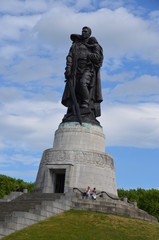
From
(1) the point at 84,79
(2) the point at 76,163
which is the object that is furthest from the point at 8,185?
(1) the point at 84,79

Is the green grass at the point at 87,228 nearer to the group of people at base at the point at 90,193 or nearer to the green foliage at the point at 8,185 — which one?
the group of people at base at the point at 90,193

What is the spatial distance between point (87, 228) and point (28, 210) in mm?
4209

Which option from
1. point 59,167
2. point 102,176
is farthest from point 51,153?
point 102,176

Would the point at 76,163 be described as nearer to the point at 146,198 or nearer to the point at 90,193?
the point at 90,193

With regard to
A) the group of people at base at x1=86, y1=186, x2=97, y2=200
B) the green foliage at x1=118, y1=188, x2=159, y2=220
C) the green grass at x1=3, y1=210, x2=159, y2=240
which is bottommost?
the green grass at x1=3, y1=210, x2=159, y2=240

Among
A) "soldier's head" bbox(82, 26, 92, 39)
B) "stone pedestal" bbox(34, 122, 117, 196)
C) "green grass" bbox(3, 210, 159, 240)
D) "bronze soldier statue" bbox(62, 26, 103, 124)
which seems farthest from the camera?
"soldier's head" bbox(82, 26, 92, 39)

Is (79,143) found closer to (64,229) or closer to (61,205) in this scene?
(61,205)

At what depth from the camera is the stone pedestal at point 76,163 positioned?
34688mm

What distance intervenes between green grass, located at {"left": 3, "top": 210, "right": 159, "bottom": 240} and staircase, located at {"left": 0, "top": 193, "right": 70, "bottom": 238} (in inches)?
16.8

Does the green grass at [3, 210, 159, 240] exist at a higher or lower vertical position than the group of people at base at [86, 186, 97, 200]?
lower

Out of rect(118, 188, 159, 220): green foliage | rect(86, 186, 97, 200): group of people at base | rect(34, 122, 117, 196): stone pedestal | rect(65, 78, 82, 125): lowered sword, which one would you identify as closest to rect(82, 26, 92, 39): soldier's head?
rect(65, 78, 82, 125): lowered sword

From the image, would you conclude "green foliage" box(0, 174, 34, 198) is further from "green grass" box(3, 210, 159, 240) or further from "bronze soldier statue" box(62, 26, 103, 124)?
"green grass" box(3, 210, 159, 240)

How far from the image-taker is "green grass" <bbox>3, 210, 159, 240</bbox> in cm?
2327

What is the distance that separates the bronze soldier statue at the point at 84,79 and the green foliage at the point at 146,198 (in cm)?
1919
